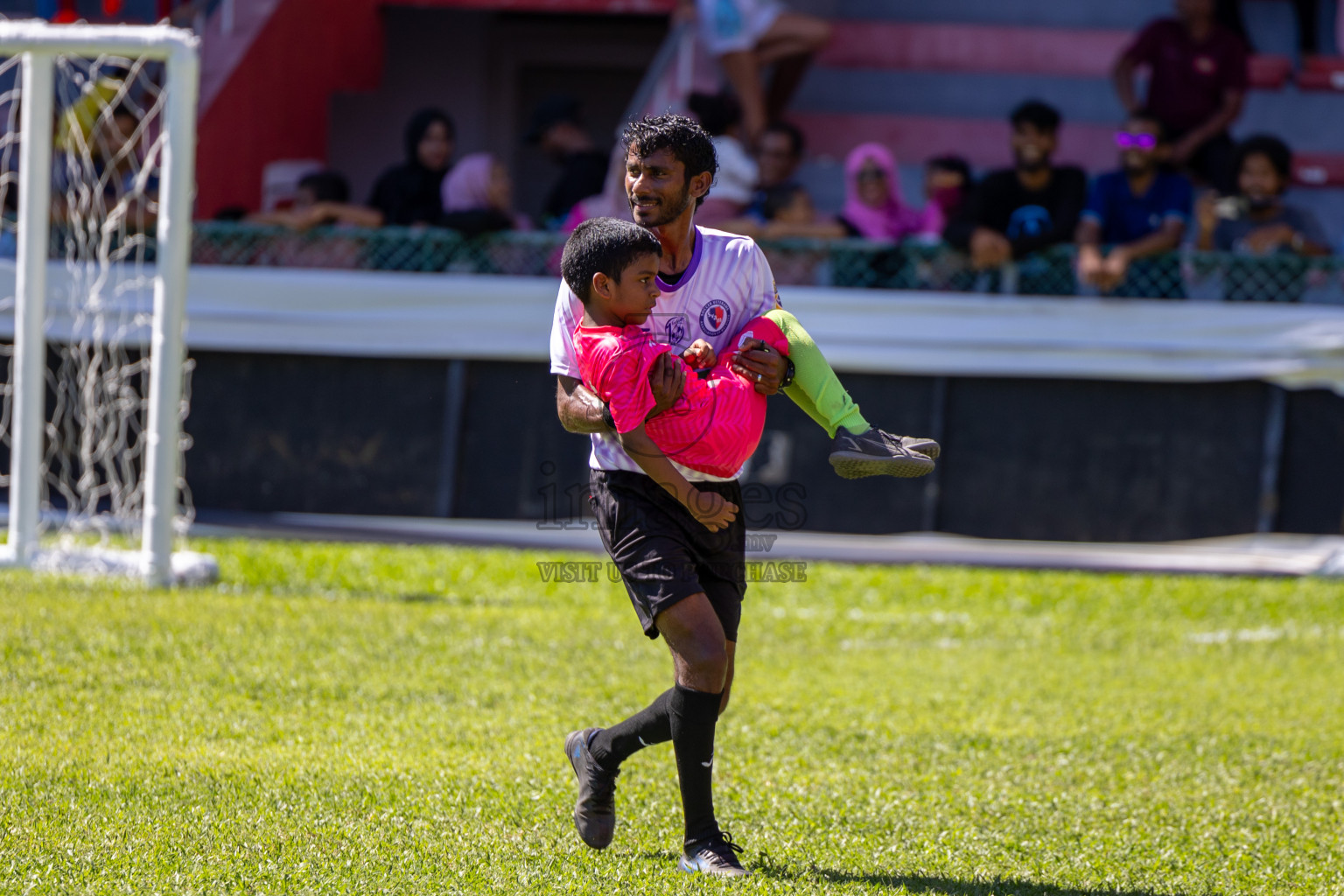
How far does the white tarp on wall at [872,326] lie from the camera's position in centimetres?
928

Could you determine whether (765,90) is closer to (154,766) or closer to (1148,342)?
(1148,342)

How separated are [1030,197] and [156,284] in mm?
5475

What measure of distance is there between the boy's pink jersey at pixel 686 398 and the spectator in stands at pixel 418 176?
698 cm

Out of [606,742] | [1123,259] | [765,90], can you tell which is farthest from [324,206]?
[606,742]

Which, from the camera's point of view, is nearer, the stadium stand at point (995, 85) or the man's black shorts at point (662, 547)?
the man's black shorts at point (662, 547)

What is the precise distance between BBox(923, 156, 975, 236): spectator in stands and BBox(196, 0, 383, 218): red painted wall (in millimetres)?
6068

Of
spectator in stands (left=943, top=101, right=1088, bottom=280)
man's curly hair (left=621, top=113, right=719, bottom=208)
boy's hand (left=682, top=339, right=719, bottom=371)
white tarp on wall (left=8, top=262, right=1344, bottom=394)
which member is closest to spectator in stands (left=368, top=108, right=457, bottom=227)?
white tarp on wall (left=8, top=262, right=1344, bottom=394)

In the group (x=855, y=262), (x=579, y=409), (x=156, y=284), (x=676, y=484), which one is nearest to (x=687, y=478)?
A: (x=676, y=484)

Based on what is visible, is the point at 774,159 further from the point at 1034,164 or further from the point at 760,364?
the point at 760,364

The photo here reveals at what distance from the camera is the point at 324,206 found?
9875mm

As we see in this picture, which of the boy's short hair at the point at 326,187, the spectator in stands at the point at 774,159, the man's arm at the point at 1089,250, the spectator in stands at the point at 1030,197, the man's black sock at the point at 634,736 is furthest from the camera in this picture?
Answer: the boy's short hair at the point at 326,187

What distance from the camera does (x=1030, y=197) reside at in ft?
31.5

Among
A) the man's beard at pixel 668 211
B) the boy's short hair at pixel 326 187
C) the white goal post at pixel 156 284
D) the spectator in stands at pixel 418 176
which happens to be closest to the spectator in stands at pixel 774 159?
the spectator in stands at pixel 418 176

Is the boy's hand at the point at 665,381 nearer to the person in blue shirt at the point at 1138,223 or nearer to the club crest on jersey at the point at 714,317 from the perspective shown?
the club crest on jersey at the point at 714,317
